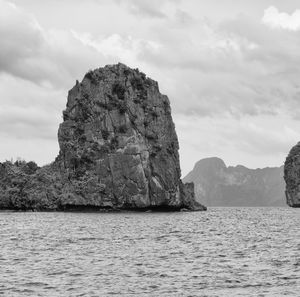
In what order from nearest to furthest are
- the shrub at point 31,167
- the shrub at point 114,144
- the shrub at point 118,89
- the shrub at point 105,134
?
1. the shrub at point 114,144
2. the shrub at point 105,134
3. the shrub at point 118,89
4. the shrub at point 31,167

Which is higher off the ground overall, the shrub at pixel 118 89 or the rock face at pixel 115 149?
the shrub at pixel 118 89

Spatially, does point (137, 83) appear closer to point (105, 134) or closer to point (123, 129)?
point (123, 129)

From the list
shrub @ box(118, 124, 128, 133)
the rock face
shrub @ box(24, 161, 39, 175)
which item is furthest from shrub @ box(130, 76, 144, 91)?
shrub @ box(24, 161, 39, 175)

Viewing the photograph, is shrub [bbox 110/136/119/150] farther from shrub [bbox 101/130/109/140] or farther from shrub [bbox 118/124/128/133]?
shrub [bbox 118/124/128/133]

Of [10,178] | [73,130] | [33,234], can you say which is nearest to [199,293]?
[33,234]

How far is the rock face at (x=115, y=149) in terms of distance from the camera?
142 m

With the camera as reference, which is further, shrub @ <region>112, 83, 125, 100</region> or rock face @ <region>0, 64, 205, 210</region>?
shrub @ <region>112, 83, 125, 100</region>

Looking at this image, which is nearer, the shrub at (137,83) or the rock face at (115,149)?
the rock face at (115,149)

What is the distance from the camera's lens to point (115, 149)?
142750 millimetres

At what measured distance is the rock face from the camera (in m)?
142

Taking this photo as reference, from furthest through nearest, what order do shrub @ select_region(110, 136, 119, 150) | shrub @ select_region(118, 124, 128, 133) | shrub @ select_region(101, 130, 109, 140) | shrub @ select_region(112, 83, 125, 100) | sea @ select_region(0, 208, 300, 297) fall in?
shrub @ select_region(112, 83, 125, 100)
shrub @ select_region(118, 124, 128, 133)
shrub @ select_region(101, 130, 109, 140)
shrub @ select_region(110, 136, 119, 150)
sea @ select_region(0, 208, 300, 297)

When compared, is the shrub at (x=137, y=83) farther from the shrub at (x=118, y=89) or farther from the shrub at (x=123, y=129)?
the shrub at (x=123, y=129)

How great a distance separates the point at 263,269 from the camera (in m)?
40.2

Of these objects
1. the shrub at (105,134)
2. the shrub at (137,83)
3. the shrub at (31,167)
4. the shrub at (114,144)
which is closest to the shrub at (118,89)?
the shrub at (137,83)
